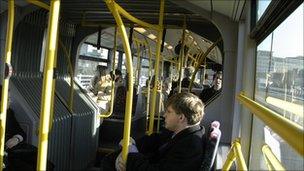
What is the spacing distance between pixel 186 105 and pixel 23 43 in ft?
9.23

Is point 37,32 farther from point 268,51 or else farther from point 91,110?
point 268,51

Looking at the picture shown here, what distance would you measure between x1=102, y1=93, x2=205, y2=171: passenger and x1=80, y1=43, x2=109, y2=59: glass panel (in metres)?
4.32

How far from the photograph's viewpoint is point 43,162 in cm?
173

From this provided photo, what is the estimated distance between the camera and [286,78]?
76.5 inches

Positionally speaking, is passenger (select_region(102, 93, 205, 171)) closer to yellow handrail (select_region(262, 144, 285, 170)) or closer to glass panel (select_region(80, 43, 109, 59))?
yellow handrail (select_region(262, 144, 285, 170))

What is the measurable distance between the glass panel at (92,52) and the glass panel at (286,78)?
4321mm

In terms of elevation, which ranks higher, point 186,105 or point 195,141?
point 186,105

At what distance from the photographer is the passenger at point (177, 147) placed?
2.11 m

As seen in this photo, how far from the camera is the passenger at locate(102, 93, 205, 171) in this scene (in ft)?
6.93

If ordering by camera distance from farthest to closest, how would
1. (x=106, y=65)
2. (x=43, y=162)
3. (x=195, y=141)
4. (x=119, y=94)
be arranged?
(x=106, y=65) → (x=119, y=94) → (x=195, y=141) → (x=43, y=162)

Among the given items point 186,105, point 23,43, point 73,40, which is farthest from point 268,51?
point 73,40

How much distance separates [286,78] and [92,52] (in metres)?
5.44

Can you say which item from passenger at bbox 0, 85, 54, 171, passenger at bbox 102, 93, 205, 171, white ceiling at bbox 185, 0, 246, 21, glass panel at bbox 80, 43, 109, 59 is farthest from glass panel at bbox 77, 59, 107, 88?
passenger at bbox 102, 93, 205, 171

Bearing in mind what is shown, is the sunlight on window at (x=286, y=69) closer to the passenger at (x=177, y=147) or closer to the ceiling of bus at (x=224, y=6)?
the passenger at (x=177, y=147)
